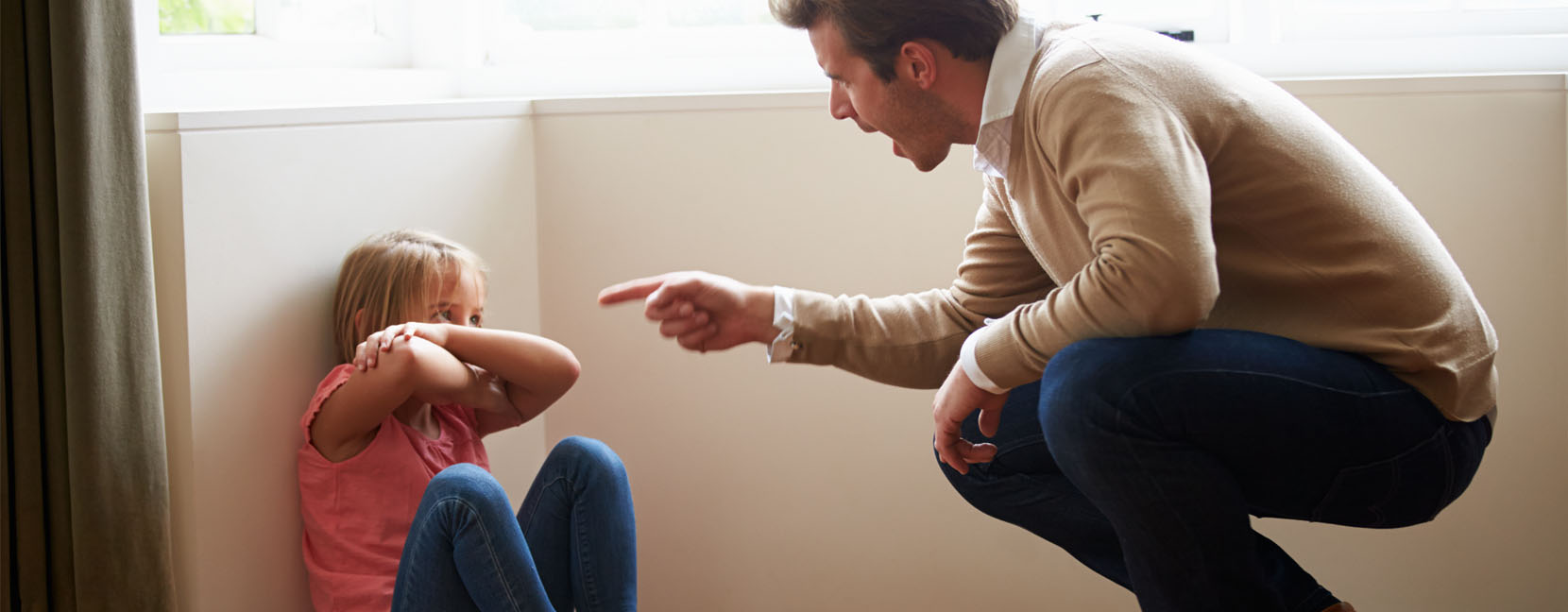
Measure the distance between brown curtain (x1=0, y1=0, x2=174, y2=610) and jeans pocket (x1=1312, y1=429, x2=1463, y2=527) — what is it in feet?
4.07

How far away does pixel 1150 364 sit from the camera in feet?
4.13

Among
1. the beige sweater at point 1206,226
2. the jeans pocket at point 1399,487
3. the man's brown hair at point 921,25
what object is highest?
the man's brown hair at point 921,25

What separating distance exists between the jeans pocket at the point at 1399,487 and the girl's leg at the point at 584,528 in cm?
85

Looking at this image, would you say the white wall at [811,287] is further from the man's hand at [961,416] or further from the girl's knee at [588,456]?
the man's hand at [961,416]

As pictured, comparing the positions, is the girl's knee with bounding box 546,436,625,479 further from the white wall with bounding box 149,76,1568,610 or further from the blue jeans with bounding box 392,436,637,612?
the white wall with bounding box 149,76,1568,610

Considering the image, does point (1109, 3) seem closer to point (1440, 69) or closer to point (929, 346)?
point (1440, 69)

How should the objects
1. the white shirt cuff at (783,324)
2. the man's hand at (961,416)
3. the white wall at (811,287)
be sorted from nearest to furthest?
1. the man's hand at (961,416)
2. the white shirt cuff at (783,324)
3. the white wall at (811,287)

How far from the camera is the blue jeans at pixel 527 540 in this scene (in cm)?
155

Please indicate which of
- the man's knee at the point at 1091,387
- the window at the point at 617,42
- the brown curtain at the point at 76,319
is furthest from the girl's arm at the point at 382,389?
the man's knee at the point at 1091,387

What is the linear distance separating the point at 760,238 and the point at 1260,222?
1055 millimetres

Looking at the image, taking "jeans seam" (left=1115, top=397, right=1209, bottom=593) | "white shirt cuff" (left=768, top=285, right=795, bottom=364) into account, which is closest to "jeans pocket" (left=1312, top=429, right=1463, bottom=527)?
"jeans seam" (left=1115, top=397, right=1209, bottom=593)

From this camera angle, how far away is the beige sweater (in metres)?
1.19

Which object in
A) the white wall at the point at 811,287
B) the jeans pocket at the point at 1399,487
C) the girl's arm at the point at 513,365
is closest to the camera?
the jeans pocket at the point at 1399,487

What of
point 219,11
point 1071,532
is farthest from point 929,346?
point 219,11
